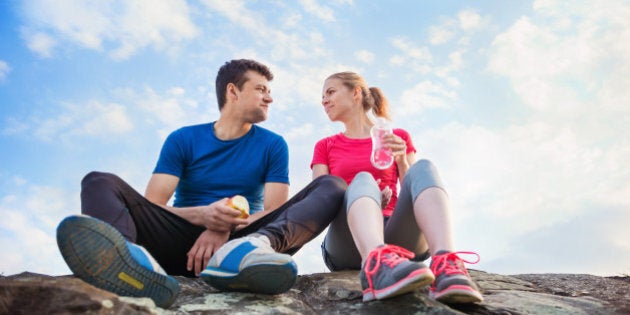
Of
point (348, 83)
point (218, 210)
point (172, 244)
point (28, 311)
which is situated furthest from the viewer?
point (348, 83)

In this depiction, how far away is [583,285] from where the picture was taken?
16.6ft

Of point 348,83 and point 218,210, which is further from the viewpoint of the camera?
point 348,83

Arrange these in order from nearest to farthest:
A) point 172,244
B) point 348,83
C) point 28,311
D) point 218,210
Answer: point 28,311 < point 218,210 < point 172,244 < point 348,83

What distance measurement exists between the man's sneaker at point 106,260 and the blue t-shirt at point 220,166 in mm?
1971

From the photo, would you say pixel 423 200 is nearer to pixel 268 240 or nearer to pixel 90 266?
pixel 268 240

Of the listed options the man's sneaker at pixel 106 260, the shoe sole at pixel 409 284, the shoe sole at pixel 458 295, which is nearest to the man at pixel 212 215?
the man's sneaker at pixel 106 260

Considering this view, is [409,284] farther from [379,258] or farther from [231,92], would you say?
[231,92]

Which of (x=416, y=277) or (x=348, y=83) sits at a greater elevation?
(x=348, y=83)

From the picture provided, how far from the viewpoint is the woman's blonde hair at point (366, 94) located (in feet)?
19.2

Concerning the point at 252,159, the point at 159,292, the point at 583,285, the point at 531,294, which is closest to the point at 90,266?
the point at 159,292

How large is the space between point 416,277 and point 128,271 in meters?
1.58

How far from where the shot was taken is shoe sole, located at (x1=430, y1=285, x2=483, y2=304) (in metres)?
3.11

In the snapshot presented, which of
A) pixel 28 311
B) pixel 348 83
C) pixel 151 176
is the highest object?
pixel 348 83

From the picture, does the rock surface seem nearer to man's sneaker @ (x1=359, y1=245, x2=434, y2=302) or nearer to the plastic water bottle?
man's sneaker @ (x1=359, y1=245, x2=434, y2=302)
